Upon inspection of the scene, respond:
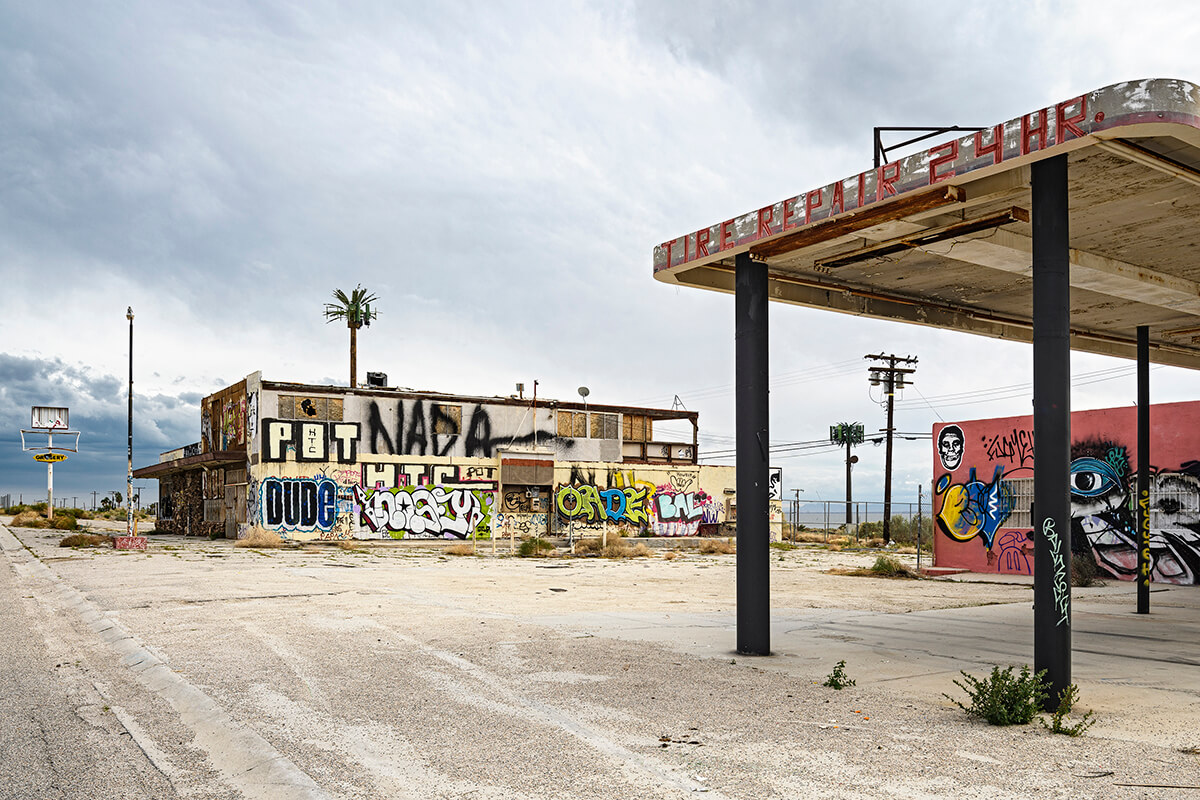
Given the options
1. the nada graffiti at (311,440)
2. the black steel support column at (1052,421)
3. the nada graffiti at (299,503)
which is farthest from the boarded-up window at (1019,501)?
the nada graffiti at (311,440)

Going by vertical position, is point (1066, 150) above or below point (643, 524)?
above

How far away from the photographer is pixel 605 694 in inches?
307

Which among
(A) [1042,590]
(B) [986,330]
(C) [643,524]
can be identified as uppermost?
(B) [986,330]

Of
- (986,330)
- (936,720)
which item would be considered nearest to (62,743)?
(936,720)

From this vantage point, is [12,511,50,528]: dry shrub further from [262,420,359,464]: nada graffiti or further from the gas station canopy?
the gas station canopy

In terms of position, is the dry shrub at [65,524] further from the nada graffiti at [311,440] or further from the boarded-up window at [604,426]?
the boarded-up window at [604,426]

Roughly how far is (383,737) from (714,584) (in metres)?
15.2

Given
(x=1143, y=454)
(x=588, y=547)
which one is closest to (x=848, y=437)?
(x=588, y=547)

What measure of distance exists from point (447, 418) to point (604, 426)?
950 cm

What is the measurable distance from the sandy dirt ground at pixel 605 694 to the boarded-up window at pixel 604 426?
3412cm

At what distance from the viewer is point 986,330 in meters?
13.9

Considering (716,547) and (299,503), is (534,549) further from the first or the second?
(299,503)

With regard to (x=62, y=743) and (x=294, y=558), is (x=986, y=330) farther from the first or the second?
(x=294, y=558)

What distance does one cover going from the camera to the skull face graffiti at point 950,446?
25839mm
